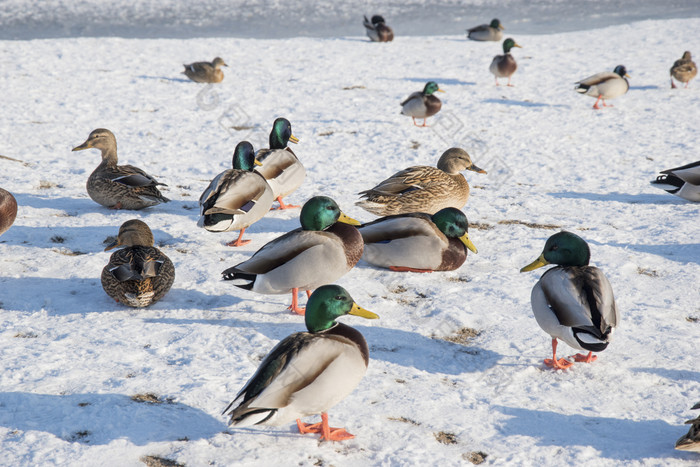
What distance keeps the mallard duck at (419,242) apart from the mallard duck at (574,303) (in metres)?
1.06

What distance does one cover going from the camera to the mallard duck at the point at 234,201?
4.94 meters

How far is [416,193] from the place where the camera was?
593 centimetres

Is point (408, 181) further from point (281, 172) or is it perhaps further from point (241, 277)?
point (241, 277)

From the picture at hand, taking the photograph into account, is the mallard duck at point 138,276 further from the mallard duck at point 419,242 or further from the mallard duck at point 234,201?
the mallard duck at point 419,242

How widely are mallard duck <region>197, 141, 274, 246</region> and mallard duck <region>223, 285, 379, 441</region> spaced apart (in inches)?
84.8

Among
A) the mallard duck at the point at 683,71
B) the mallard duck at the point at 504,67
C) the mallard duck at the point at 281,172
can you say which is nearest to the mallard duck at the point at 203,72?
the mallard duck at the point at 504,67

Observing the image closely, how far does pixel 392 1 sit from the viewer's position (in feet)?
73.9

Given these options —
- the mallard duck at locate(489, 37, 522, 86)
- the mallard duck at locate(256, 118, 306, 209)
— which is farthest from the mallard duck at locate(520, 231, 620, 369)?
the mallard duck at locate(489, 37, 522, 86)

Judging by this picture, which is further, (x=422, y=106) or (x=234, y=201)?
(x=422, y=106)

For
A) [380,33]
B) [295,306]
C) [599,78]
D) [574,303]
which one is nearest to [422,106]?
[599,78]

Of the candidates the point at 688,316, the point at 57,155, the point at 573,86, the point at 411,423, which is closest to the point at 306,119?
the point at 57,155

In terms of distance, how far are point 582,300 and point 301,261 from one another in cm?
162

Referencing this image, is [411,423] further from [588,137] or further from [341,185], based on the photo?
[588,137]

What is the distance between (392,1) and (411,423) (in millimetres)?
21356
